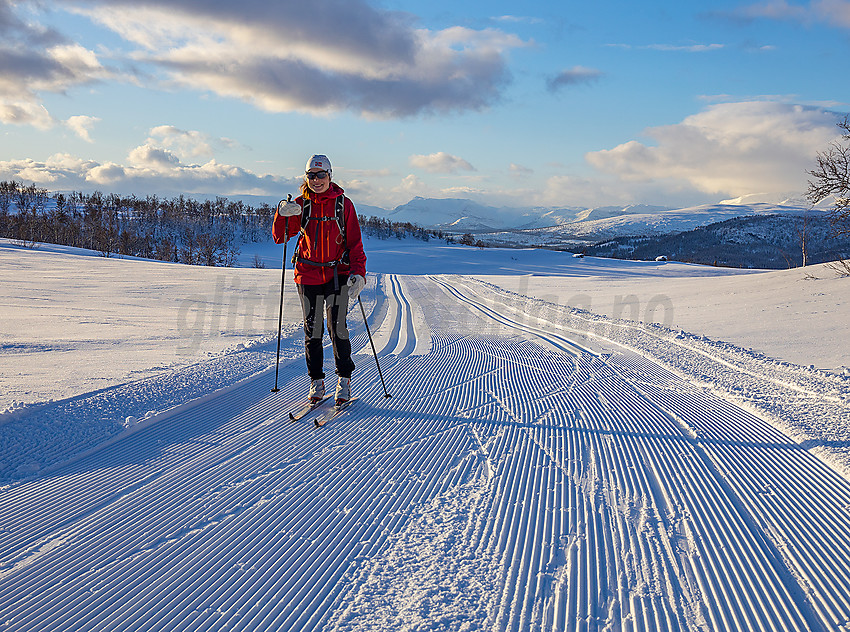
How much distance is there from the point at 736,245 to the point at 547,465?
141m

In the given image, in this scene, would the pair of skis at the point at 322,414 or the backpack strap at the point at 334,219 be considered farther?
the backpack strap at the point at 334,219

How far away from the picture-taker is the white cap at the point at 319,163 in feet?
15.2

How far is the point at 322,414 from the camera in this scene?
4.68 meters

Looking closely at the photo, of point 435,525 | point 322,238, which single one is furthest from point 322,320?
point 435,525

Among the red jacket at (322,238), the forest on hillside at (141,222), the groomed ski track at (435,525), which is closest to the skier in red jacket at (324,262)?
the red jacket at (322,238)

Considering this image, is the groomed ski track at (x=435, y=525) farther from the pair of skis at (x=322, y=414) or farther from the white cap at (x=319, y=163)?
the white cap at (x=319, y=163)

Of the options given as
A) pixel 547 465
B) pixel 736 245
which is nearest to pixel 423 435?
pixel 547 465

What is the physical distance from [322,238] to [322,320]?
794 millimetres

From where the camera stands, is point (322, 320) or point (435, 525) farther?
point (322, 320)

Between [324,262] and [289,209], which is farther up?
[289,209]

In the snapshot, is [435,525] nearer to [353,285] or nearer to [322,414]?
[322,414]

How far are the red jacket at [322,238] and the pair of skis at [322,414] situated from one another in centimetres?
119

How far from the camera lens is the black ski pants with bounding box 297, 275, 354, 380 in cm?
491

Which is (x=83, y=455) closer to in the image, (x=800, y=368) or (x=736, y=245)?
(x=800, y=368)
